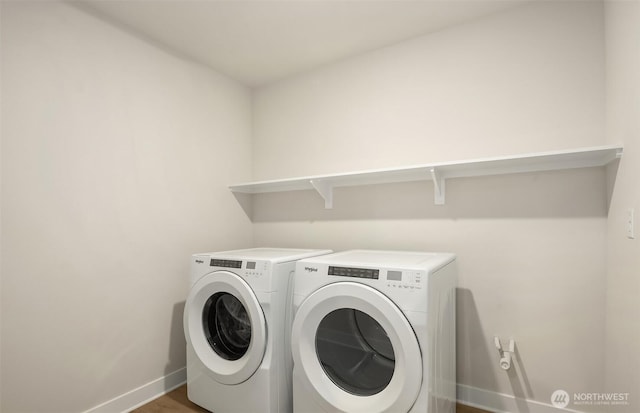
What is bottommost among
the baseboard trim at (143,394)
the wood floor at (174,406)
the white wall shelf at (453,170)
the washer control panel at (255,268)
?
the wood floor at (174,406)

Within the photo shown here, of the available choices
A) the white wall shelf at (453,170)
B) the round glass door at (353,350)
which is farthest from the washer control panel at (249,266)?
the white wall shelf at (453,170)

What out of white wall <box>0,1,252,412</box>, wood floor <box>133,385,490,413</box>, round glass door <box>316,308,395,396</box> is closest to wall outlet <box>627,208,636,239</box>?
round glass door <box>316,308,395,396</box>

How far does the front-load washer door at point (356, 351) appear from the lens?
1.29m

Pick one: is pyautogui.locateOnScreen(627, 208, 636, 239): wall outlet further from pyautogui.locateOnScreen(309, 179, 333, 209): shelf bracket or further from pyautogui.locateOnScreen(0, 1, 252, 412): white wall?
pyautogui.locateOnScreen(0, 1, 252, 412): white wall

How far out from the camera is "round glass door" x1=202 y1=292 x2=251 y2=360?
186 cm

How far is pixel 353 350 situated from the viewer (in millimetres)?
1539

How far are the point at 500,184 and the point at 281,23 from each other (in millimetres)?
1592

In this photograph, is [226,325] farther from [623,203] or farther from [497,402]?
[623,203]

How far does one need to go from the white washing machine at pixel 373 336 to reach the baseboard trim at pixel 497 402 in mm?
314

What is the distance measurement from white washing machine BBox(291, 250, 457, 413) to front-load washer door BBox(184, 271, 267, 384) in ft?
0.89

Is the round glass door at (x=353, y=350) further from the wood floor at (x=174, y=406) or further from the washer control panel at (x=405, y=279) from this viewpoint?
the wood floor at (x=174, y=406)

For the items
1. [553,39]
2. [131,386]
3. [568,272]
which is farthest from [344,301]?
[553,39]

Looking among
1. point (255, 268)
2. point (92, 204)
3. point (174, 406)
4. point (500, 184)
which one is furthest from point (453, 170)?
point (174, 406)

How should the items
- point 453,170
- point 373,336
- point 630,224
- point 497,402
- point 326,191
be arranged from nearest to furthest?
point 630,224 → point 373,336 → point 497,402 → point 453,170 → point 326,191
